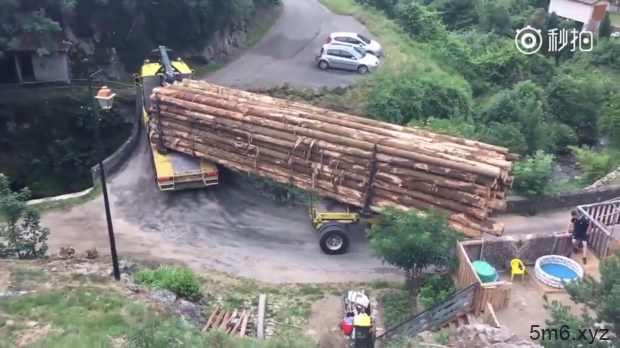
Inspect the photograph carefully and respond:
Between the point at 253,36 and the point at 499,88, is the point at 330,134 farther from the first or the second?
the point at 499,88

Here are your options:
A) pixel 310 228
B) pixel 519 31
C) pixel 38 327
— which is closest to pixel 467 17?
pixel 519 31

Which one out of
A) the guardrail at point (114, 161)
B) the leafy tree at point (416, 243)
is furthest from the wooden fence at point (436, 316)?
the guardrail at point (114, 161)

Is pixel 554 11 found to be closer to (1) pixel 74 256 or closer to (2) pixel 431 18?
(2) pixel 431 18

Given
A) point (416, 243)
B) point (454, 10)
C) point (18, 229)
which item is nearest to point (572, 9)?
point (454, 10)

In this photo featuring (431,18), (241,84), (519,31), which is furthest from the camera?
(519,31)

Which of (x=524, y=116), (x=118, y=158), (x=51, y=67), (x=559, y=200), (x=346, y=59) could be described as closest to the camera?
(x=559, y=200)

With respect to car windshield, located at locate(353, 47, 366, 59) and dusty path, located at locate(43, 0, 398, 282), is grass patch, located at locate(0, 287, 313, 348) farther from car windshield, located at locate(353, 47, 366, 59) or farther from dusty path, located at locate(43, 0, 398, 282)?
car windshield, located at locate(353, 47, 366, 59)
